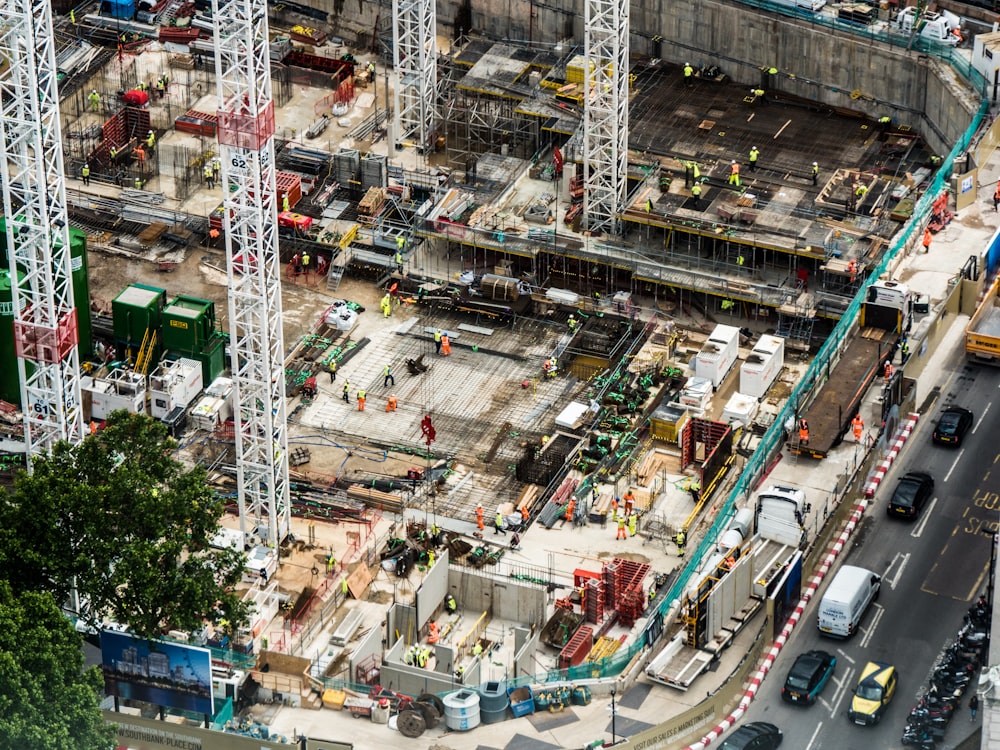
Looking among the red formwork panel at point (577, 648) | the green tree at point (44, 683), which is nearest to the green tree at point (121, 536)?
the green tree at point (44, 683)

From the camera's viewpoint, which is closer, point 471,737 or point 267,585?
point 471,737

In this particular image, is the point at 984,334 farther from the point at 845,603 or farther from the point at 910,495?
the point at 845,603

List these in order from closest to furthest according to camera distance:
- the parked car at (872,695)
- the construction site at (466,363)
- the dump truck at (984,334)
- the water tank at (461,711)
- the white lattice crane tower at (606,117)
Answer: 1. the parked car at (872,695)
2. the water tank at (461,711)
3. the construction site at (466,363)
4. the dump truck at (984,334)
5. the white lattice crane tower at (606,117)

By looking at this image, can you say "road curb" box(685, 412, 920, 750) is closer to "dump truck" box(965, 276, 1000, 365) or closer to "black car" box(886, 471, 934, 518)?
"black car" box(886, 471, 934, 518)

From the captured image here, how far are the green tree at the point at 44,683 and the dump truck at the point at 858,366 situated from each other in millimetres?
46519

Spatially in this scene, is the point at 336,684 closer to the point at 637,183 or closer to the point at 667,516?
the point at 667,516

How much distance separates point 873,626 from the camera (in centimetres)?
14700

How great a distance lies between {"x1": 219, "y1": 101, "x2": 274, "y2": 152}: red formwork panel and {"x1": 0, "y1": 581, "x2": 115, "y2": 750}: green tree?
27.6m

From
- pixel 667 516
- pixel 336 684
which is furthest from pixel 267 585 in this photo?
pixel 667 516

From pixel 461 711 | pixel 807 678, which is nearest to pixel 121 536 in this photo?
pixel 461 711

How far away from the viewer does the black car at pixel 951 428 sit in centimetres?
16075

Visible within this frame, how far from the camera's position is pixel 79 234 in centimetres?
17588

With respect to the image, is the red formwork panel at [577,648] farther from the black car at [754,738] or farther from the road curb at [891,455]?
the road curb at [891,455]

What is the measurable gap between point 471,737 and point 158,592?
58.4 feet
